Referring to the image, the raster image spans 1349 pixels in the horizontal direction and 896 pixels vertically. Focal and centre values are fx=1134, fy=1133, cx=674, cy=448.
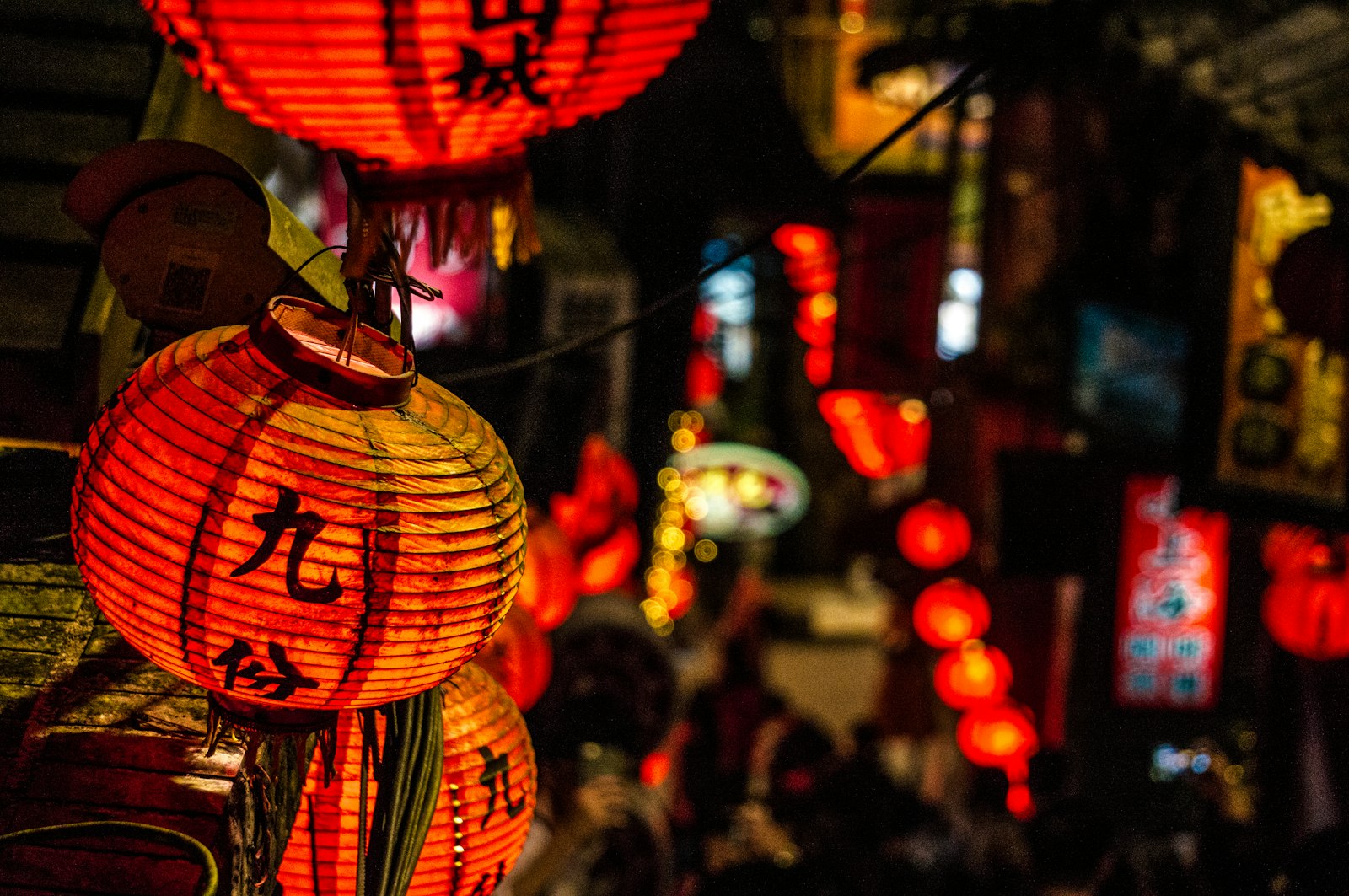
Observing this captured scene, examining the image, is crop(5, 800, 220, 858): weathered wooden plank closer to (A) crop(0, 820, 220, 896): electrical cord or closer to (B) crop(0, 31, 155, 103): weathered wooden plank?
(A) crop(0, 820, 220, 896): electrical cord

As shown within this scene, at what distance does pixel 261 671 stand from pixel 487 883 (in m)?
1.28

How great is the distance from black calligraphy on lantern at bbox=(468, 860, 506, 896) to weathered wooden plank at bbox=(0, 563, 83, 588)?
1429 mm

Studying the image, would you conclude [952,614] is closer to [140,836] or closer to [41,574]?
[41,574]

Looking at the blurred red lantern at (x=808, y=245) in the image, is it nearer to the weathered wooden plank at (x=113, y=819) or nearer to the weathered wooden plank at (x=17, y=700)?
the weathered wooden plank at (x=17, y=700)

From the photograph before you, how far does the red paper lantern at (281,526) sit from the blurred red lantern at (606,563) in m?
6.29

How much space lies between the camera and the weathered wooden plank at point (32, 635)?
3.10 metres

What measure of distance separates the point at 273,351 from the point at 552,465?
6614mm

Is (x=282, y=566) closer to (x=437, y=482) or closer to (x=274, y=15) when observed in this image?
(x=437, y=482)

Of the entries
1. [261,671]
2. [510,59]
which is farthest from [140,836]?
[510,59]

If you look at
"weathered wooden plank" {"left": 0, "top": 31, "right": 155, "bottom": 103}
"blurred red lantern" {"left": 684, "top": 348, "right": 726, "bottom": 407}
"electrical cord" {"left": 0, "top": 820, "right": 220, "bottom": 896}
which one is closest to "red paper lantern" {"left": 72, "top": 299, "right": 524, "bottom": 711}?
"electrical cord" {"left": 0, "top": 820, "right": 220, "bottom": 896}

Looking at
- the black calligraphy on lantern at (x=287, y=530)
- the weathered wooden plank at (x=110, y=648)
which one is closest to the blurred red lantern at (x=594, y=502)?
the weathered wooden plank at (x=110, y=648)

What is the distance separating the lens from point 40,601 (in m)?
3.22

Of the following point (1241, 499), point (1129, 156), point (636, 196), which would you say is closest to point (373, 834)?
point (1241, 499)

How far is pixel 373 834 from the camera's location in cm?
282
